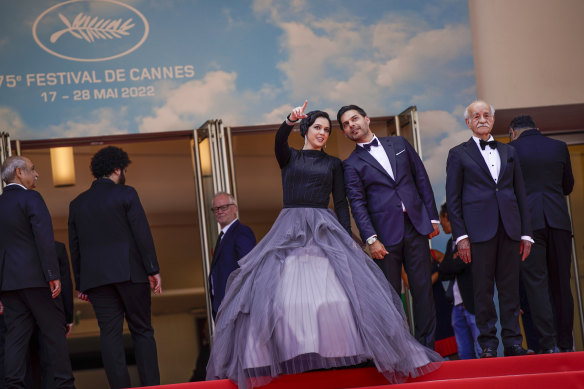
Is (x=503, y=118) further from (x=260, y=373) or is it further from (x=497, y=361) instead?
(x=260, y=373)

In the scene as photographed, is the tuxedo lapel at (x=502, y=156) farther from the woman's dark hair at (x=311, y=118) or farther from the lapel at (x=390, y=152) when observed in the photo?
the woman's dark hair at (x=311, y=118)

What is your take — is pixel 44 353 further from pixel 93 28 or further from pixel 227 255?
pixel 93 28

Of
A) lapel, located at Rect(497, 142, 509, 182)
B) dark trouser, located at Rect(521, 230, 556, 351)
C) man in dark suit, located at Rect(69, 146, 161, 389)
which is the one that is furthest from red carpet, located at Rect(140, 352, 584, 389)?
lapel, located at Rect(497, 142, 509, 182)

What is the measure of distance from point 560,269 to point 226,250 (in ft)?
8.19

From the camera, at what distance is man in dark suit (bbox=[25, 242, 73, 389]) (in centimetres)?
588

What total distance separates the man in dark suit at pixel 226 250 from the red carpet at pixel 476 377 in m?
1.84

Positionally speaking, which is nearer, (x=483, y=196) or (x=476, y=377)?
(x=476, y=377)

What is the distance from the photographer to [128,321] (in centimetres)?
536

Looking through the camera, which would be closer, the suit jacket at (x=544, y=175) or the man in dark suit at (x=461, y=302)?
the suit jacket at (x=544, y=175)

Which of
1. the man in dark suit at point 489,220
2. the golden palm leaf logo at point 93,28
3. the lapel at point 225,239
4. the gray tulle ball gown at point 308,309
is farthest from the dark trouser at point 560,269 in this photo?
the golden palm leaf logo at point 93,28

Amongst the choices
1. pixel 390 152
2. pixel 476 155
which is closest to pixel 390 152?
pixel 390 152

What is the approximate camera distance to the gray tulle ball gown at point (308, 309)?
4.25 meters

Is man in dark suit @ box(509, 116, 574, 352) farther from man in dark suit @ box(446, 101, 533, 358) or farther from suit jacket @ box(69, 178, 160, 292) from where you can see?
suit jacket @ box(69, 178, 160, 292)

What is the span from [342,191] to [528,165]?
1.56m
